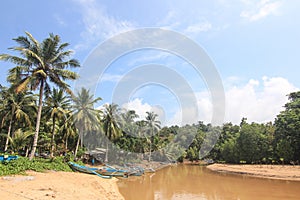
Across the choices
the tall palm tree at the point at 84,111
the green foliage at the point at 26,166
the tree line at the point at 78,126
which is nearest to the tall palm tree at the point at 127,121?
the tree line at the point at 78,126

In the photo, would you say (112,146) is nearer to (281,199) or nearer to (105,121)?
(105,121)

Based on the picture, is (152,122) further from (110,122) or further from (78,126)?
(78,126)

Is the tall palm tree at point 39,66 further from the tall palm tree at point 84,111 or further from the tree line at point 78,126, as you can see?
the tall palm tree at point 84,111

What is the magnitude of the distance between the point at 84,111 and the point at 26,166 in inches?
522

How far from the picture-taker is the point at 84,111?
25969mm

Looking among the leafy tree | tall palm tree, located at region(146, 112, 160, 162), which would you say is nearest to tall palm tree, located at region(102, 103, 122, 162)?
tall palm tree, located at region(146, 112, 160, 162)

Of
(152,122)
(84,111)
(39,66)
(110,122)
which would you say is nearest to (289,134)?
(152,122)

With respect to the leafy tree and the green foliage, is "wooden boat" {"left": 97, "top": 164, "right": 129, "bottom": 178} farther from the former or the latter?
the leafy tree

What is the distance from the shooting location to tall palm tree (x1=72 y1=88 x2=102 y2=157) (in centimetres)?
2559

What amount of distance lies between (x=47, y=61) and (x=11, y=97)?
656cm

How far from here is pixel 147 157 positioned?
40219 mm

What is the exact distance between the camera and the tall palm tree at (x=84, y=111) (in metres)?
25.6

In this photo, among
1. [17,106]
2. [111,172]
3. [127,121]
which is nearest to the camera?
[111,172]

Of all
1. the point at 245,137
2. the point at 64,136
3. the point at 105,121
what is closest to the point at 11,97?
the point at 64,136
